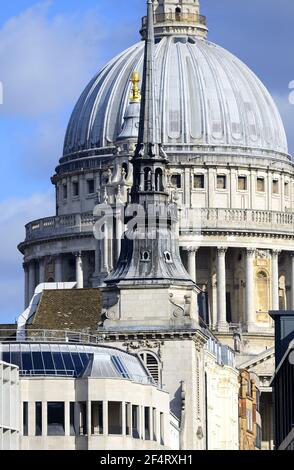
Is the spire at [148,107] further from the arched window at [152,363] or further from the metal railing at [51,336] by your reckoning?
the arched window at [152,363]

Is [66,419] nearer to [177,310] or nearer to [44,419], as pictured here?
[44,419]

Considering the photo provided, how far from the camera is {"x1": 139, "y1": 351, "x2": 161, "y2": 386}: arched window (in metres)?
156

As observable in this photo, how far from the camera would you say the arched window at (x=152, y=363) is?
15555 centimetres

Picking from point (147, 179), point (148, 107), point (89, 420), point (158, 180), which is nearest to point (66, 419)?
point (89, 420)

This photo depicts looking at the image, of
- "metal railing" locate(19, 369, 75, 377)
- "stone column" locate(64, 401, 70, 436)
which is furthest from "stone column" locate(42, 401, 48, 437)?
"metal railing" locate(19, 369, 75, 377)

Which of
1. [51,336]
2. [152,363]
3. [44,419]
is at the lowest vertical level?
[44,419]

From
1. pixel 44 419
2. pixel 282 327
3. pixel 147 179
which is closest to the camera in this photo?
pixel 44 419

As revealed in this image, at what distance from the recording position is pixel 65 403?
127m

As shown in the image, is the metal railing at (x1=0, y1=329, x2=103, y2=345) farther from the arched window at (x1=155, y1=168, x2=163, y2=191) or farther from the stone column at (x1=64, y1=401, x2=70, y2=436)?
the stone column at (x1=64, y1=401, x2=70, y2=436)

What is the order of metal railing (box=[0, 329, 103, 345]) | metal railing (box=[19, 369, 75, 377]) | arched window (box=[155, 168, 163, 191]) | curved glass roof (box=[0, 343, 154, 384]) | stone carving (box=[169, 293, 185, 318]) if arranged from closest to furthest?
metal railing (box=[19, 369, 75, 377])
curved glass roof (box=[0, 343, 154, 384])
metal railing (box=[0, 329, 103, 345])
stone carving (box=[169, 293, 185, 318])
arched window (box=[155, 168, 163, 191])

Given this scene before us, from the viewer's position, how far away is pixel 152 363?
156500 mm

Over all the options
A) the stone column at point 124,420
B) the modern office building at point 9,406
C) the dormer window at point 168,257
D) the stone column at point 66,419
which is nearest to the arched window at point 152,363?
the dormer window at point 168,257

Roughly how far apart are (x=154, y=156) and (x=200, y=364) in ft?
37.1

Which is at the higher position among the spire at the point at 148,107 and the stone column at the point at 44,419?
A: the spire at the point at 148,107
